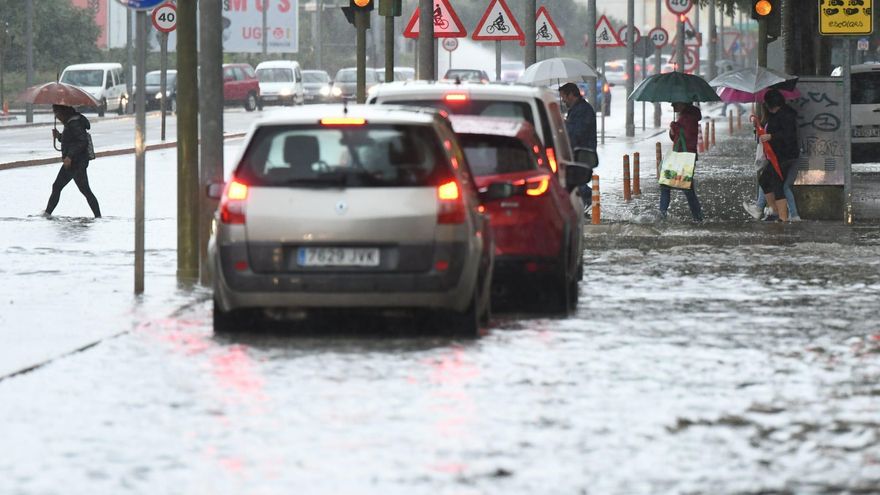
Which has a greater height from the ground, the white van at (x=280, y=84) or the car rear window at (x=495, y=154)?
the white van at (x=280, y=84)

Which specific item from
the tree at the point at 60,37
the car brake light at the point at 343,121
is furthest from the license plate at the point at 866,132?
the tree at the point at 60,37

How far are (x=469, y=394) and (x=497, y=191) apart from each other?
12.1 ft

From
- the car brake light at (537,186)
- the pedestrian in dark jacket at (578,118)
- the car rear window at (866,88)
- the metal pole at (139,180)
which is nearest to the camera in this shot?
the car brake light at (537,186)

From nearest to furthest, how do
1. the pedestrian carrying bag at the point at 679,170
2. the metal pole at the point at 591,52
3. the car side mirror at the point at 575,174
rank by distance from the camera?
the car side mirror at the point at 575,174
the pedestrian carrying bag at the point at 679,170
the metal pole at the point at 591,52

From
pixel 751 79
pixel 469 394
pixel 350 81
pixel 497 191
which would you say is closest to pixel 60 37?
pixel 350 81

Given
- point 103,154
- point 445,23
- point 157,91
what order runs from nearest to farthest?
1. point 445,23
2. point 103,154
3. point 157,91

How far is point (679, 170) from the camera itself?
974 inches

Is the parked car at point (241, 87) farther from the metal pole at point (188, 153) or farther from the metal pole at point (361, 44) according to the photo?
the metal pole at point (188, 153)

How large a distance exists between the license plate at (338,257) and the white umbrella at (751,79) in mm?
13525

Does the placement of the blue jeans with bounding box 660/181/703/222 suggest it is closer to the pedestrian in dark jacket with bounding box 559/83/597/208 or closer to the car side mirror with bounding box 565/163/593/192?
the pedestrian in dark jacket with bounding box 559/83/597/208

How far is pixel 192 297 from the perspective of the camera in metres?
15.6

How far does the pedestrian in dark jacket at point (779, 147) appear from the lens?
24078 mm

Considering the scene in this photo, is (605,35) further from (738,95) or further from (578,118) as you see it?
(578,118)

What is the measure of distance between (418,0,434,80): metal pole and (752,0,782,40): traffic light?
4.23 meters
